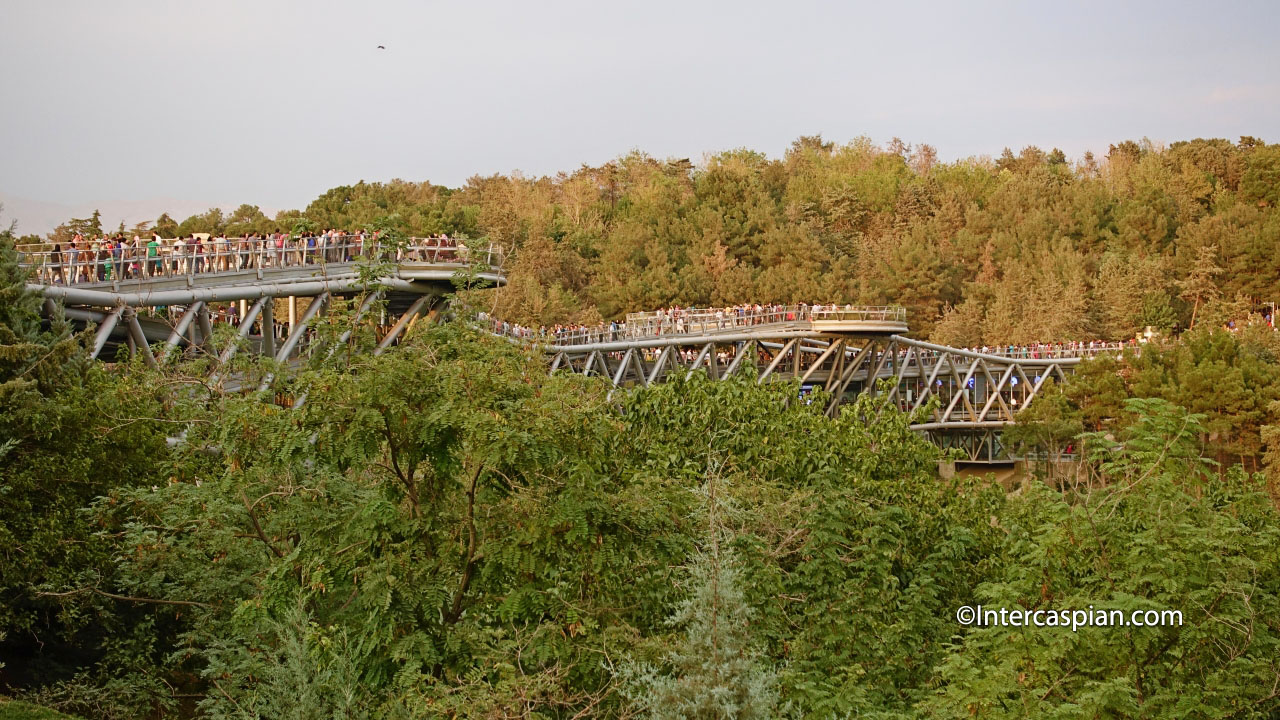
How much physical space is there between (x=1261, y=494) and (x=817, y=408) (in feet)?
24.7

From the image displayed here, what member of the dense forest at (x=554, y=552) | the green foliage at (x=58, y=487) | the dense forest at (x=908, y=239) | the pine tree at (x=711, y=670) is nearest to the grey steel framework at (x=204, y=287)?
the dense forest at (x=554, y=552)

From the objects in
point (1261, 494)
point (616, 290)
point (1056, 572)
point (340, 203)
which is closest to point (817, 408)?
point (1261, 494)

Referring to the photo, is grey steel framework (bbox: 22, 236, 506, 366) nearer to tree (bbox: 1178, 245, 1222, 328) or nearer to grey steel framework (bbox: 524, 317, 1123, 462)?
grey steel framework (bbox: 524, 317, 1123, 462)

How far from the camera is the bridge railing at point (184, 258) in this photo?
77.3 feet

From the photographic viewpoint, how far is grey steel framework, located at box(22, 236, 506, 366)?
23.5 meters

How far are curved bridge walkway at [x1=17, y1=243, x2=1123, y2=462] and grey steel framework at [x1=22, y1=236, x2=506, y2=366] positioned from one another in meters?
0.04

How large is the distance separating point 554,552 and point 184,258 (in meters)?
16.2

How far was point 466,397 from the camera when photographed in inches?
464

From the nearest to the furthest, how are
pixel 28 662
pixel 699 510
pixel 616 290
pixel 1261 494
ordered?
1. pixel 699 510
2. pixel 1261 494
3. pixel 28 662
4. pixel 616 290

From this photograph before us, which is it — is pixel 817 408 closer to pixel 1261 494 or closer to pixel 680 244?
→ pixel 1261 494

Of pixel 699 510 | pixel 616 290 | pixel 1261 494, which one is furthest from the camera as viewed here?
pixel 616 290

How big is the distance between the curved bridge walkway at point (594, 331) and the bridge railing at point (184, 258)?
7 cm

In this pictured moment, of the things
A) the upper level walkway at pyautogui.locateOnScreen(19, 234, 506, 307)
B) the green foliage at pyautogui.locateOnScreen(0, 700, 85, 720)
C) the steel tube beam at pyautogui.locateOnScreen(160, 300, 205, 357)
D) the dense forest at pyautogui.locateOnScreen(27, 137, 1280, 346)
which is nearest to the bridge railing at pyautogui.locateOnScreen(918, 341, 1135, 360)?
the dense forest at pyautogui.locateOnScreen(27, 137, 1280, 346)

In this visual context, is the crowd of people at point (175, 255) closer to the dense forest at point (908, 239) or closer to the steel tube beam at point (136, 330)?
the steel tube beam at point (136, 330)
